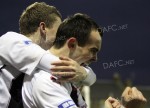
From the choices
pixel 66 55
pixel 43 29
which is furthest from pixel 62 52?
pixel 43 29

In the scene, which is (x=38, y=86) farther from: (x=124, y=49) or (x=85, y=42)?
(x=124, y=49)

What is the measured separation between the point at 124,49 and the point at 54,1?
516mm

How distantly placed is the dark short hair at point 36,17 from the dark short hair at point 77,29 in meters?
0.29

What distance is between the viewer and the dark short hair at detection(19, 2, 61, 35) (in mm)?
1869

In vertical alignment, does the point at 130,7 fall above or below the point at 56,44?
above

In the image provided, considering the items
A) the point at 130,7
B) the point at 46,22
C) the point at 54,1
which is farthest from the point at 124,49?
the point at 46,22

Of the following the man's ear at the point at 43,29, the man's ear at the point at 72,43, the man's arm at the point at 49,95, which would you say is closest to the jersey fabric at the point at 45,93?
the man's arm at the point at 49,95

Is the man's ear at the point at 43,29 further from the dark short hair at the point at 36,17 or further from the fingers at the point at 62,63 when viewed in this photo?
the fingers at the point at 62,63

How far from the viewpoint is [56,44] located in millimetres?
1532

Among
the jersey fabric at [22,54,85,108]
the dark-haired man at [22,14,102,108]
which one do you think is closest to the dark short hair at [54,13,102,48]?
the dark-haired man at [22,14,102,108]

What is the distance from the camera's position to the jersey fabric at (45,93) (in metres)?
1.39

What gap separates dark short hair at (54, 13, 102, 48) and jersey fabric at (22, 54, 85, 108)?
0.49ft

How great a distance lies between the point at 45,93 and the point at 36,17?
0.59 meters

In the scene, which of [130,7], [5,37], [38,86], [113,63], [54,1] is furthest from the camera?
[130,7]
